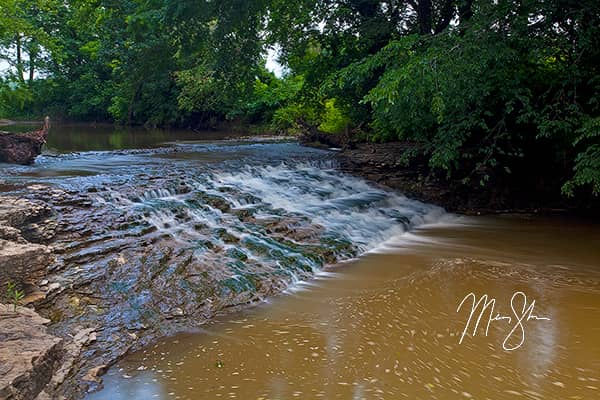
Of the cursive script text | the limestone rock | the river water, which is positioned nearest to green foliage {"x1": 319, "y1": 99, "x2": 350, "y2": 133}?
the river water

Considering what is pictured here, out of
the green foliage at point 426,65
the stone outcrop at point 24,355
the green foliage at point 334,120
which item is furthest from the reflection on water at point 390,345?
the green foliage at point 334,120

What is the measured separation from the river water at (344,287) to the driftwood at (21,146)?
368mm

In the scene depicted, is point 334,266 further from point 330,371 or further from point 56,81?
point 56,81

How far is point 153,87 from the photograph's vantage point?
24.2m

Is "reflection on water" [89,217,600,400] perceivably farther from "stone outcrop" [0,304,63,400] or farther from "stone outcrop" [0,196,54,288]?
"stone outcrop" [0,196,54,288]

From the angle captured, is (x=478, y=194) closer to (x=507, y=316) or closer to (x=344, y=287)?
(x=344, y=287)

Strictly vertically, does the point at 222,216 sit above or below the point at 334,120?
below

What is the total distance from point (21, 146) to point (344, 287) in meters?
7.16

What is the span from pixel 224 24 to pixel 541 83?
6101mm

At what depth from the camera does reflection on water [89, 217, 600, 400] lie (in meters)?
3.23

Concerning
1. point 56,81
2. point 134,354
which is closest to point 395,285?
point 134,354

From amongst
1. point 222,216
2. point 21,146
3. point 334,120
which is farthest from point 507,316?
point 334,120

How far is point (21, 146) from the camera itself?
30.7 feet

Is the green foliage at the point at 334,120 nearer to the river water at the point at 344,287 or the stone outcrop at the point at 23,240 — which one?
the river water at the point at 344,287
